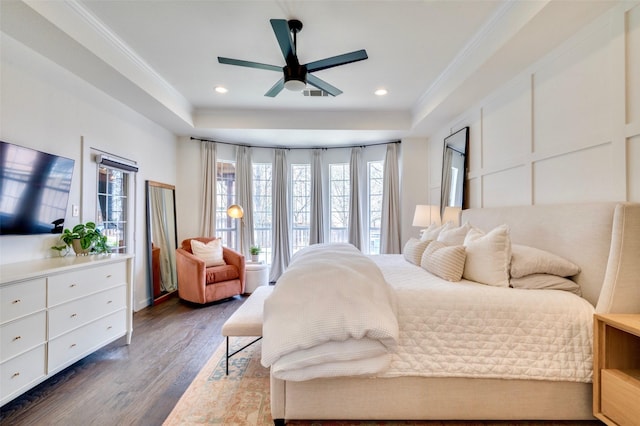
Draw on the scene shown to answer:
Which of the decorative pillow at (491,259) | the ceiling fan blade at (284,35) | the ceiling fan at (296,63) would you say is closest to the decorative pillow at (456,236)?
the decorative pillow at (491,259)

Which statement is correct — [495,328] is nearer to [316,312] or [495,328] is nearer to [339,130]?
[316,312]

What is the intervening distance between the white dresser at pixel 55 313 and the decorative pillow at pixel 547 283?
10.6 feet

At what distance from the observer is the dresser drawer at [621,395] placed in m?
1.28

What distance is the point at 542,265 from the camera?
1.79m

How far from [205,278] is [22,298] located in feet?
6.74

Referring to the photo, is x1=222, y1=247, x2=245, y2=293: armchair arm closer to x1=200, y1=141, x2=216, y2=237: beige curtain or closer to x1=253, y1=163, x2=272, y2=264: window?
x1=200, y1=141, x2=216, y2=237: beige curtain

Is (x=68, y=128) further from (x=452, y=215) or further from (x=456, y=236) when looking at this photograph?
(x=452, y=215)

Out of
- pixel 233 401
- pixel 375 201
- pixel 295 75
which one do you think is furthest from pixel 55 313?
pixel 375 201

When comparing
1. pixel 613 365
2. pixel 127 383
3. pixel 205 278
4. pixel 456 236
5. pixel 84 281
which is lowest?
pixel 127 383

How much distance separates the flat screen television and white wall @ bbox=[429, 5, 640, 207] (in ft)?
14.0

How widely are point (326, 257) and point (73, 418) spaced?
1908mm

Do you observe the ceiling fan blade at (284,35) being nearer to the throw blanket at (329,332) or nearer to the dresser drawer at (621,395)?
the throw blanket at (329,332)

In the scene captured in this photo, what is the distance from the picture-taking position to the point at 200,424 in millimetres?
1616

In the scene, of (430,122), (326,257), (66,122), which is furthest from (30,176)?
(430,122)
